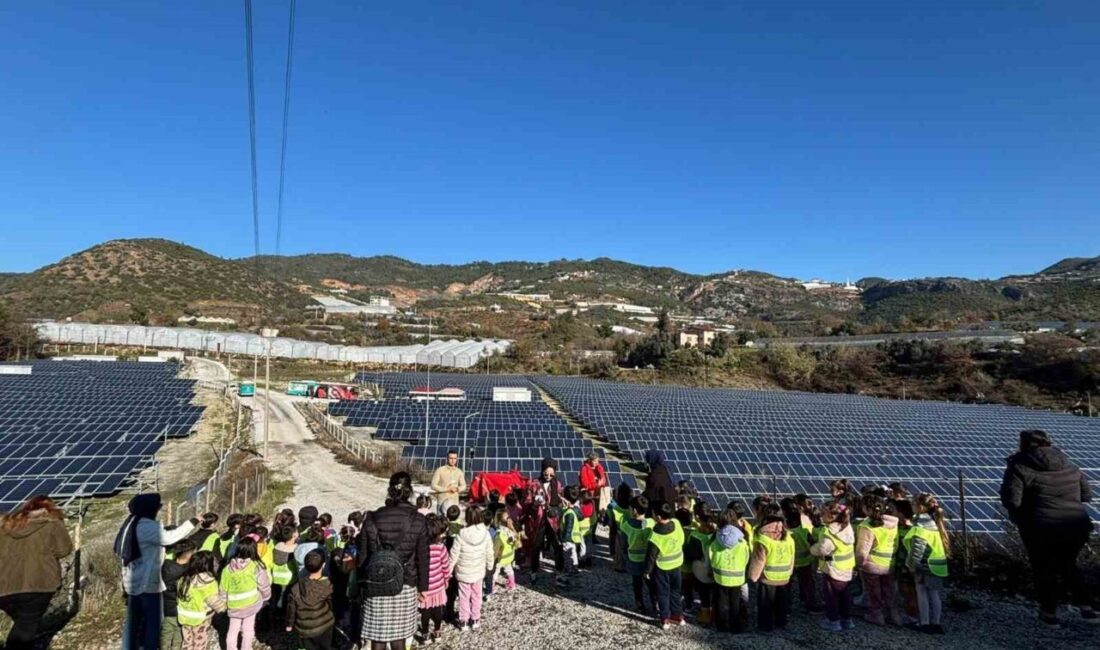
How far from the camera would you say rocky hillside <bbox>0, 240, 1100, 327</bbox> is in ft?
282

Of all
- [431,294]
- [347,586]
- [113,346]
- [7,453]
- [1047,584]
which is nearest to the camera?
[347,586]

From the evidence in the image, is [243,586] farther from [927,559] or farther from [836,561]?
[927,559]

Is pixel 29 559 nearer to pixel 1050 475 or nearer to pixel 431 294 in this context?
pixel 1050 475

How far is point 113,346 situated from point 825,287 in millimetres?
162547

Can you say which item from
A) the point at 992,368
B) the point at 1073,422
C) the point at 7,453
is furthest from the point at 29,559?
the point at 992,368

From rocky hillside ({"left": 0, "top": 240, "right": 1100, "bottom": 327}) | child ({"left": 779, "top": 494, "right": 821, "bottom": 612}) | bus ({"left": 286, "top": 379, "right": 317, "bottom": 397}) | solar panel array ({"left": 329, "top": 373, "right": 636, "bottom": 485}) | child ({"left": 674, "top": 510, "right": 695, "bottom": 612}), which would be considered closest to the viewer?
child ({"left": 674, "top": 510, "right": 695, "bottom": 612})

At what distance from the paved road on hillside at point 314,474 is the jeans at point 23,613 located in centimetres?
742

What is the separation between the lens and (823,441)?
2306 cm

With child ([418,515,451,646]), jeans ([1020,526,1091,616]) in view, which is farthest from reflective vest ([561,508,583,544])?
jeans ([1020,526,1091,616])

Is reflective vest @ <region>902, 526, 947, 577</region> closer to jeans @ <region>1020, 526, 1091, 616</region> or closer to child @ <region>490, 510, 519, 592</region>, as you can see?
jeans @ <region>1020, 526, 1091, 616</region>

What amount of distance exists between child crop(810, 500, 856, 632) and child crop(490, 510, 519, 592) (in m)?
3.69

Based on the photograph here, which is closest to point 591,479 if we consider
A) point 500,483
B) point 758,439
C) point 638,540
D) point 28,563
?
point 500,483

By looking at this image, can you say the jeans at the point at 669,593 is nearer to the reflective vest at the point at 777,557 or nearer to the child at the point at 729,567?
the child at the point at 729,567

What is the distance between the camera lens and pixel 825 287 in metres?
161
